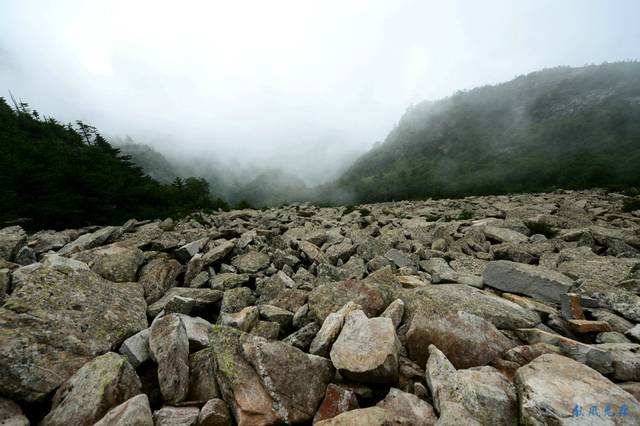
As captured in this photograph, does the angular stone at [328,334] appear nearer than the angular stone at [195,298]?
Yes

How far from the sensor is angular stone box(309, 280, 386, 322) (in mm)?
3924

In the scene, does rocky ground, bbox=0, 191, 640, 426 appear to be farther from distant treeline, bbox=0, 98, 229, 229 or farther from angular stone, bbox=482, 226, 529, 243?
distant treeline, bbox=0, 98, 229, 229

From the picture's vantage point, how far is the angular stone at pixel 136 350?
3084 millimetres

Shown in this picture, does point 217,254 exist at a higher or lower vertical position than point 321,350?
higher

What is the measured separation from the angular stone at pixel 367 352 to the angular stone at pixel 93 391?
6.95 ft

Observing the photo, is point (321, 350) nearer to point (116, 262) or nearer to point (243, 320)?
point (243, 320)

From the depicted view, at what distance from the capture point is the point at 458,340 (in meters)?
3.08

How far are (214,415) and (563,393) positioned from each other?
2955 mm

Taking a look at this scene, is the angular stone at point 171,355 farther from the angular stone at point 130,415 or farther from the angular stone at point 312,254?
the angular stone at point 312,254

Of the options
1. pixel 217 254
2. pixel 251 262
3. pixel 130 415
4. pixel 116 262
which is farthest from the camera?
pixel 217 254

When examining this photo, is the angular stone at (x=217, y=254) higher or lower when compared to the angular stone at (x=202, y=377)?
higher

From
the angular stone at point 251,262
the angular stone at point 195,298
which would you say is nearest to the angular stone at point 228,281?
the angular stone at point 195,298

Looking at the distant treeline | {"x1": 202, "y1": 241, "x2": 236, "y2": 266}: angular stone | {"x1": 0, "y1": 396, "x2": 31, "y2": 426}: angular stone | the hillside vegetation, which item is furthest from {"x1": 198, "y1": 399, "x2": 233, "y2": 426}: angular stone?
the hillside vegetation

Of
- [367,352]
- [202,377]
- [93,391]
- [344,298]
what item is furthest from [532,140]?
[93,391]
